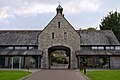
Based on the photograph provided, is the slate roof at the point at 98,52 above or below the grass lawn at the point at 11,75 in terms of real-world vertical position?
above

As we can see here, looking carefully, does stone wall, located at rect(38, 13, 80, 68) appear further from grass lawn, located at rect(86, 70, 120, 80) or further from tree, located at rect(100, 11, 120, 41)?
tree, located at rect(100, 11, 120, 41)

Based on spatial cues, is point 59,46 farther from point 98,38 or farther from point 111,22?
point 111,22

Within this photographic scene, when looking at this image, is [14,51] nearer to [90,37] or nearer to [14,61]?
[14,61]

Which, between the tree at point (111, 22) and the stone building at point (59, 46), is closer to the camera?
the stone building at point (59, 46)

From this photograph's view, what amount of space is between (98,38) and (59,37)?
26.9 feet

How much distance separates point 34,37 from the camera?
52.6 metres

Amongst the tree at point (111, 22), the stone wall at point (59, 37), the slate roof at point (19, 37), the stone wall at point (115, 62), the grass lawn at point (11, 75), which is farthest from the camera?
the tree at point (111, 22)

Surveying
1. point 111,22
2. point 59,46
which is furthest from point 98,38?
point 111,22

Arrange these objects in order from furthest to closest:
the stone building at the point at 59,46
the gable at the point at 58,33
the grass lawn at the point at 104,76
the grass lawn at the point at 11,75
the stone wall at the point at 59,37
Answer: the gable at the point at 58,33, the stone wall at the point at 59,37, the stone building at the point at 59,46, the grass lawn at the point at 104,76, the grass lawn at the point at 11,75

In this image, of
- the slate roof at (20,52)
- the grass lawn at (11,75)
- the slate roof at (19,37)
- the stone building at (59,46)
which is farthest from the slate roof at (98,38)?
the grass lawn at (11,75)

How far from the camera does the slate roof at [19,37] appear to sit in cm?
5112

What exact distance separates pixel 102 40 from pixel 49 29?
35.7ft

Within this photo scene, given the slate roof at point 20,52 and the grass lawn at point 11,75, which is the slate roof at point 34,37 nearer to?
the slate roof at point 20,52

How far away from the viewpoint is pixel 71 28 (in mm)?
50438
